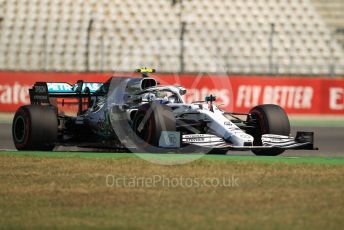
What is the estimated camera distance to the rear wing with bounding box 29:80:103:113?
15797 mm

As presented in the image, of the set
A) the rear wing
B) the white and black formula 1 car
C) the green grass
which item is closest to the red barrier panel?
the rear wing

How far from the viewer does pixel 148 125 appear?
13.4m

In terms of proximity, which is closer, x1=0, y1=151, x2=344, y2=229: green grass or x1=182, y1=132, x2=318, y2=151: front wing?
x1=0, y1=151, x2=344, y2=229: green grass

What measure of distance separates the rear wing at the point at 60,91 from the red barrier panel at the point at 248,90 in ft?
34.4

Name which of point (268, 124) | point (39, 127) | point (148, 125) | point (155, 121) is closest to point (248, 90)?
point (268, 124)

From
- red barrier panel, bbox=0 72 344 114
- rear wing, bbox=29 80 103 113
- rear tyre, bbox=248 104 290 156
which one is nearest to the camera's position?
rear tyre, bbox=248 104 290 156

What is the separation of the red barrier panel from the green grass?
13.1 m

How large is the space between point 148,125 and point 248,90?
13881mm

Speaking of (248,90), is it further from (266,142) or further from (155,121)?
(155,121)

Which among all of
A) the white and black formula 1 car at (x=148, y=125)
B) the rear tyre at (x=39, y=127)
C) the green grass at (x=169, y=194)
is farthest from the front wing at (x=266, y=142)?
the rear tyre at (x=39, y=127)

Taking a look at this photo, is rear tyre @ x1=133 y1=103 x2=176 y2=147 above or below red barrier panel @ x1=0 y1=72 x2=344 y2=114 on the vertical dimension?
below

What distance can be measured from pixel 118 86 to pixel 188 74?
41.3 feet

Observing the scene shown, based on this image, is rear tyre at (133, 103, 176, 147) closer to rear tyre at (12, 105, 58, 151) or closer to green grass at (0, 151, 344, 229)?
green grass at (0, 151, 344, 229)

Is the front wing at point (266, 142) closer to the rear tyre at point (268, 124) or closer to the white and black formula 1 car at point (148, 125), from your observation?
the white and black formula 1 car at point (148, 125)
